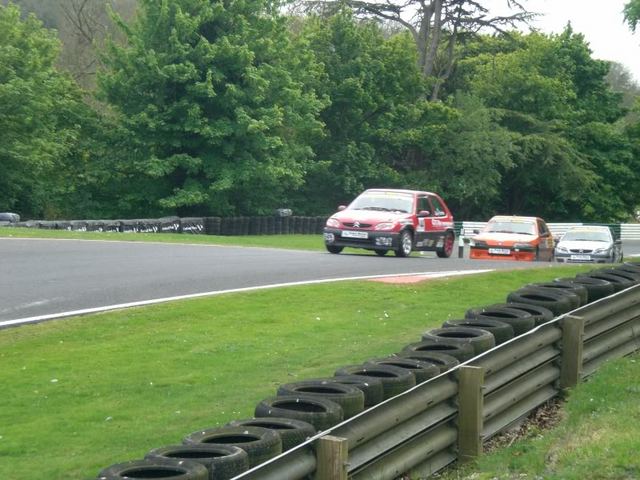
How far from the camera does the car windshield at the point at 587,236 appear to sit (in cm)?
3328

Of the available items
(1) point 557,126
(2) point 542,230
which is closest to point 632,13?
(2) point 542,230

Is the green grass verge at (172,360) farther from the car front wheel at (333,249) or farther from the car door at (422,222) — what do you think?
the car door at (422,222)

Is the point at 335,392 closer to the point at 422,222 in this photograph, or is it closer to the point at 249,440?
the point at 249,440

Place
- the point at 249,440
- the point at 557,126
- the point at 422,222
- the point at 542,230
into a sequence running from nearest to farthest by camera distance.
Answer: the point at 249,440, the point at 422,222, the point at 542,230, the point at 557,126

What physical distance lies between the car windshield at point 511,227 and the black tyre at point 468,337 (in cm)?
2127

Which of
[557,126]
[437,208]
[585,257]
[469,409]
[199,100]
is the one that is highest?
[557,126]

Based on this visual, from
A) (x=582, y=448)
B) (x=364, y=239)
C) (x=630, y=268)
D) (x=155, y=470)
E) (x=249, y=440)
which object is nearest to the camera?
(x=155, y=470)

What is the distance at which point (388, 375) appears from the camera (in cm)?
750

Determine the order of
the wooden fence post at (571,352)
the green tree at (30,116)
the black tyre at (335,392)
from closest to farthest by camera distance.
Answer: the black tyre at (335,392), the wooden fence post at (571,352), the green tree at (30,116)

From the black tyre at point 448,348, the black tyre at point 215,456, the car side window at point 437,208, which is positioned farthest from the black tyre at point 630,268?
the car side window at point 437,208

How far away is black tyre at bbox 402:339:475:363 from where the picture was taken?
8.25 m

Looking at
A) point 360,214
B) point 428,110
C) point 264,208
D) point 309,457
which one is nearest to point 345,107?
point 428,110

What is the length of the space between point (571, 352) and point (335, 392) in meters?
3.34

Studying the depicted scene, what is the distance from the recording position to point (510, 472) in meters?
6.98
